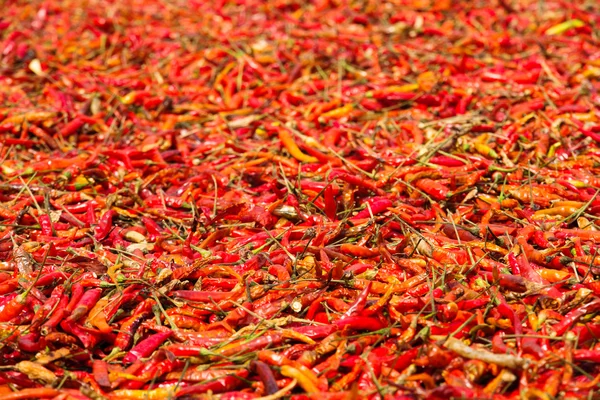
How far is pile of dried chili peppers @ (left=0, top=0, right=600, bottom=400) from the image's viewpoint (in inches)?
140

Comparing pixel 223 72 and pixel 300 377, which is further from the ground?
pixel 223 72

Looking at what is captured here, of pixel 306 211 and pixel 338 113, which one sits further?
pixel 338 113

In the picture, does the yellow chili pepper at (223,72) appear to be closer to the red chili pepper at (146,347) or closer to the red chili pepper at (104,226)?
the red chili pepper at (104,226)

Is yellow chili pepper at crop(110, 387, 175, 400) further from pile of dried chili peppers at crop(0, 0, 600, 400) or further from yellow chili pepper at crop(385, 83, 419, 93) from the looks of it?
yellow chili pepper at crop(385, 83, 419, 93)

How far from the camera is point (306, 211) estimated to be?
4.86 meters

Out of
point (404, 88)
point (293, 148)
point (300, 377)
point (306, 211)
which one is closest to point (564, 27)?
point (404, 88)

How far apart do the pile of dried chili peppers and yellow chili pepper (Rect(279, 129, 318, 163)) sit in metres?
0.02

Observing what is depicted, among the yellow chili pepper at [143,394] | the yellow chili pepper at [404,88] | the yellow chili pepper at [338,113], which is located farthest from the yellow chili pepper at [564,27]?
the yellow chili pepper at [143,394]

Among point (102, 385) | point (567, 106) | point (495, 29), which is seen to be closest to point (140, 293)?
point (102, 385)

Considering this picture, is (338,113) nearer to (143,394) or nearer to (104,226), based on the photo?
(104,226)

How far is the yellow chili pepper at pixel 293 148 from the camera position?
18.5 ft

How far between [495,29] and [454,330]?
5719 mm

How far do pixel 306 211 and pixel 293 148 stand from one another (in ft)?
3.37

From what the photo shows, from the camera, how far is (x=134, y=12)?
368 inches
